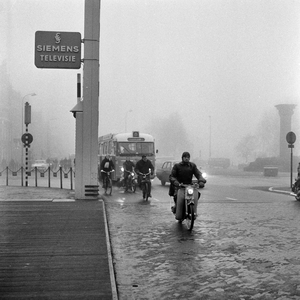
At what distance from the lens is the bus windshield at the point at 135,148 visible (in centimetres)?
2767

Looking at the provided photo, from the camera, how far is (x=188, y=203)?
10.7 meters

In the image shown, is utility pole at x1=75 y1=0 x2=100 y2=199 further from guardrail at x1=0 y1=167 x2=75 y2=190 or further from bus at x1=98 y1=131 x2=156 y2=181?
bus at x1=98 y1=131 x2=156 y2=181

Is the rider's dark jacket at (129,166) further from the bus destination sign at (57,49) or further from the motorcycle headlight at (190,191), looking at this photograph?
the motorcycle headlight at (190,191)

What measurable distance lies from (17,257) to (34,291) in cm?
201

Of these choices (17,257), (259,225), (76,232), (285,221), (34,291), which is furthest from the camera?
(285,221)

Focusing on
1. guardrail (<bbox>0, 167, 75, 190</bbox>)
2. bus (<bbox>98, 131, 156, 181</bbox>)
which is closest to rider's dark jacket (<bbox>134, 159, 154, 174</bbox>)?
guardrail (<bbox>0, 167, 75, 190</bbox>)

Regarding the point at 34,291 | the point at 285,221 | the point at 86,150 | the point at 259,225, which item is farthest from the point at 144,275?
the point at 86,150

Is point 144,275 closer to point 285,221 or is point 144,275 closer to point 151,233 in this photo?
point 151,233

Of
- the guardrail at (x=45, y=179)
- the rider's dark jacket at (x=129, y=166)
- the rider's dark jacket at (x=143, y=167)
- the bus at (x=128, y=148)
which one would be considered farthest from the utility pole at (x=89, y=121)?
the bus at (x=128, y=148)

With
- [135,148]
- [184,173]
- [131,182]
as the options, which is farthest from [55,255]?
[135,148]

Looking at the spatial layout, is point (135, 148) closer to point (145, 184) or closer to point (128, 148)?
point (128, 148)

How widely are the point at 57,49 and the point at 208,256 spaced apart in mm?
10866

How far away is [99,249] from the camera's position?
802cm

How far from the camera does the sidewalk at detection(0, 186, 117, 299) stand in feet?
18.4
